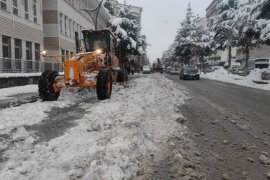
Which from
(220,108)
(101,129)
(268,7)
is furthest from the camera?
(268,7)

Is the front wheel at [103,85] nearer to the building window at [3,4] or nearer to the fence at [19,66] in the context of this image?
the fence at [19,66]

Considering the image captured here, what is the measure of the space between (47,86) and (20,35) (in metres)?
13.4

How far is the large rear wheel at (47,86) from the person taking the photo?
13.0 meters

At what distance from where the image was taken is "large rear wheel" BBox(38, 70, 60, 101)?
12998mm

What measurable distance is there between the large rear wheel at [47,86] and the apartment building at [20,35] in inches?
281

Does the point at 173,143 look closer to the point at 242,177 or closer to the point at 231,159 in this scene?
the point at 231,159

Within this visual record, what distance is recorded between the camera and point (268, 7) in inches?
896

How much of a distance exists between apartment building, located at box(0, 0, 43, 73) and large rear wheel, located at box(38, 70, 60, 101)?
715 centimetres

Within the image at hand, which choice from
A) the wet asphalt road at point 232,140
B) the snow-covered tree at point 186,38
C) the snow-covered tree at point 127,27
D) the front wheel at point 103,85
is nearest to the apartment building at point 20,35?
the front wheel at point 103,85

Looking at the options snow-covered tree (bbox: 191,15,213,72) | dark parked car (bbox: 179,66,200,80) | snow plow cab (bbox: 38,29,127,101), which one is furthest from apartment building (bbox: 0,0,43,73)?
snow-covered tree (bbox: 191,15,213,72)

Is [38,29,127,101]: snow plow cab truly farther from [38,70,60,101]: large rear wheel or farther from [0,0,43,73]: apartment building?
[0,0,43,73]: apartment building

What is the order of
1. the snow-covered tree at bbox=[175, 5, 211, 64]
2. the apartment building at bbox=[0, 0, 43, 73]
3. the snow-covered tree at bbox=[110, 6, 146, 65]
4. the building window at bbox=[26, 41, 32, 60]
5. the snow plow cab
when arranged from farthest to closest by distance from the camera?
1. the snow-covered tree at bbox=[175, 5, 211, 64]
2. the snow-covered tree at bbox=[110, 6, 146, 65]
3. the building window at bbox=[26, 41, 32, 60]
4. the apartment building at bbox=[0, 0, 43, 73]
5. the snow plow cab

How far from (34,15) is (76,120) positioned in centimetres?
2189

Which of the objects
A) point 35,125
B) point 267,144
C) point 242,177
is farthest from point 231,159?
point 35,125
